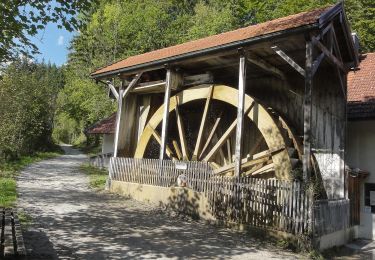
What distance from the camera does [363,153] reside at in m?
12.2

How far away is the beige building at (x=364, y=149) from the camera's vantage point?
11.7m

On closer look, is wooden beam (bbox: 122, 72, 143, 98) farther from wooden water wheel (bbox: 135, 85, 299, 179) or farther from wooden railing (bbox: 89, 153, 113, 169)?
wooden railing (bbox: 89, 153, 113, 169)

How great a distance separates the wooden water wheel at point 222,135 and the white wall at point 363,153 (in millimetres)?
2218

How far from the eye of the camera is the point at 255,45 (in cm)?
1008

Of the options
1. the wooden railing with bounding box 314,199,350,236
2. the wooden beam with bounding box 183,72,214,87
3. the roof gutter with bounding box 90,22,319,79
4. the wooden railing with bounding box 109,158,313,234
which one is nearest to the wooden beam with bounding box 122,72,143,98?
the roof gutter with bounding box 90,22,319,79

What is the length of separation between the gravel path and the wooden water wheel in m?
2.42

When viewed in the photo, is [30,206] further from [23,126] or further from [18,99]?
[23,126]

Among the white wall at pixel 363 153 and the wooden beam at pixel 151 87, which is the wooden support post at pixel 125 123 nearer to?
the wooden beam at pixel 151 87

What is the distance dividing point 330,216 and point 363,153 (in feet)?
12.0

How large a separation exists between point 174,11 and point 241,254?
38563 mm

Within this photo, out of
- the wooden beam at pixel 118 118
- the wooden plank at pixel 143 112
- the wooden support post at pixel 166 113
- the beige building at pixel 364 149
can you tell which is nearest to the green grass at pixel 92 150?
the wooden plank at pixel 143 112

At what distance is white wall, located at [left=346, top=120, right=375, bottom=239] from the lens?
11617 millimetres

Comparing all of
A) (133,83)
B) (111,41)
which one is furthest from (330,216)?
(111,41)

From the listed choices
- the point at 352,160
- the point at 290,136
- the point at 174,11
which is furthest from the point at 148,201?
the point at 174,11
